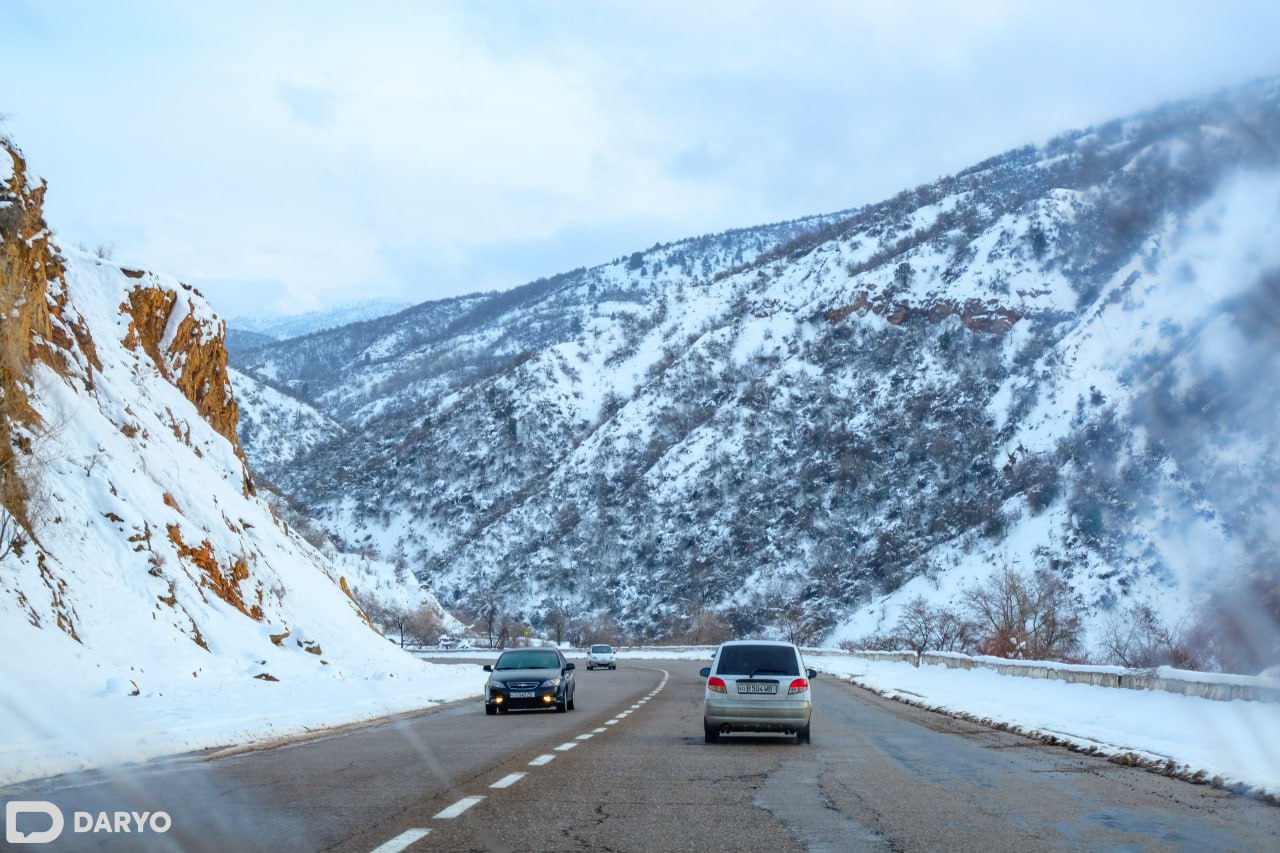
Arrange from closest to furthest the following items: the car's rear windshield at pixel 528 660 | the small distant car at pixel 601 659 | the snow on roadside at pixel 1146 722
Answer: the snow on roadside at pixel 1146 722, the car's rear windshield at pixel 528 660, the small distant car at pixel 601 659

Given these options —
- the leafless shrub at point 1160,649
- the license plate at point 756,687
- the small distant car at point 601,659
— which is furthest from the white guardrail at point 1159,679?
the small distant car at point 601,659

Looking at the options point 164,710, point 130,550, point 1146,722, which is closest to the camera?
point 1146,722

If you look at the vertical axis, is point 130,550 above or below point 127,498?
below

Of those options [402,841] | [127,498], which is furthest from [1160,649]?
[402,841]

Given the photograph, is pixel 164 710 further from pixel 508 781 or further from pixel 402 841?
pixel 402 841

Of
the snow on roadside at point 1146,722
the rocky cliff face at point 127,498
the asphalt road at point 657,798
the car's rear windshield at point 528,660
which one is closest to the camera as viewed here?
the asphalt road at point 657,798

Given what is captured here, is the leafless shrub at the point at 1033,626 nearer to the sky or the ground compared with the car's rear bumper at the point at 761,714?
nearer to the sky

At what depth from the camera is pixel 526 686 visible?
2545 cm

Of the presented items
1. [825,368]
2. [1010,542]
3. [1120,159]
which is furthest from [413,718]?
[825,368]

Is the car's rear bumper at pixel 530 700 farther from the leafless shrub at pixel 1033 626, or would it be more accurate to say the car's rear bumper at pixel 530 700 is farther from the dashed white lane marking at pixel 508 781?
the leafless shrub at pixel 1033 626

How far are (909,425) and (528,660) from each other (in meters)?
105

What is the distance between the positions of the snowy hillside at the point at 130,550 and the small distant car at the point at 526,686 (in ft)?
7.88

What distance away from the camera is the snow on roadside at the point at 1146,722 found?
42.3 feet

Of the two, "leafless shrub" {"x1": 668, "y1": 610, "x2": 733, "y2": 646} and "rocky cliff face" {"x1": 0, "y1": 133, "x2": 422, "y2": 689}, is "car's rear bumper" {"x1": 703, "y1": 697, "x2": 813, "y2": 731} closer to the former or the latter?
"rocky cliff face" {"x1": 0, "y1": 133, "x2": 422, "y2": 689}
